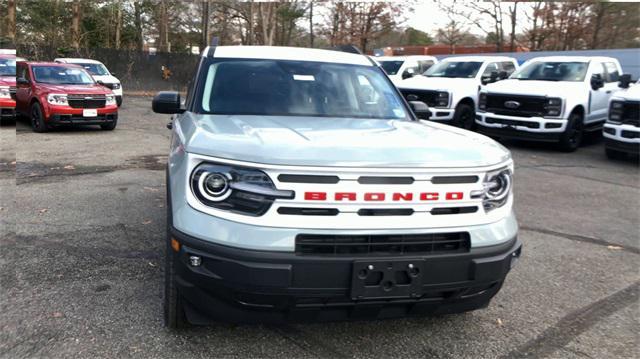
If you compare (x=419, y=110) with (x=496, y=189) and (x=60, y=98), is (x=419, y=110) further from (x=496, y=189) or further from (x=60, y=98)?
(x=60, y=98)

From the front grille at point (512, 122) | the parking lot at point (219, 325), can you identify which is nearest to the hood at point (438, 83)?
the front grille at point (512, 122)

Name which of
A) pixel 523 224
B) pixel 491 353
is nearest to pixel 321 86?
pixel 491 353

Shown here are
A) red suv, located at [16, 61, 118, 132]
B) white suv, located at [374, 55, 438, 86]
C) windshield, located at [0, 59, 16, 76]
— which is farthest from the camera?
white suv, located at [374, 55, 438, 86]

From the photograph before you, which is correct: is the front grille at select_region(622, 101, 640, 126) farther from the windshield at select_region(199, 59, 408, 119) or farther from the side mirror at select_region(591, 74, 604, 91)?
the windshield at select_region(199, 59, 408, 119)

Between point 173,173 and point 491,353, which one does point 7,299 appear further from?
point 491,353

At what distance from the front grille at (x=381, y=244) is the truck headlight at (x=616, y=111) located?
8749 mm

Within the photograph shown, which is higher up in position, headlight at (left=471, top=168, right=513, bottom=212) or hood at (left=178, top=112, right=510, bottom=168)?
hood at (left=178, top=112, right=510, bottom=168)

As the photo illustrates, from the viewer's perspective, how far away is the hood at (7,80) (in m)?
12.2

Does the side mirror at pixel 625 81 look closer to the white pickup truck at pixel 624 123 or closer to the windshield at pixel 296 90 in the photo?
the white pickup truck at pixel 624 123

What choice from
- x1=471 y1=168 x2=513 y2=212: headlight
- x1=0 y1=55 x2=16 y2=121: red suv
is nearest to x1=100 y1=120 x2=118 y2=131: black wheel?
x1=0 y1=55 x2=16 y2=121: red suv

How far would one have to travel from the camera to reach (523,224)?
581 cm

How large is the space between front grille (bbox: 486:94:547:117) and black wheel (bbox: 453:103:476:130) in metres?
1.25

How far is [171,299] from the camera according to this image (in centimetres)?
289

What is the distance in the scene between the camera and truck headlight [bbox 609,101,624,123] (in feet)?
31.9
